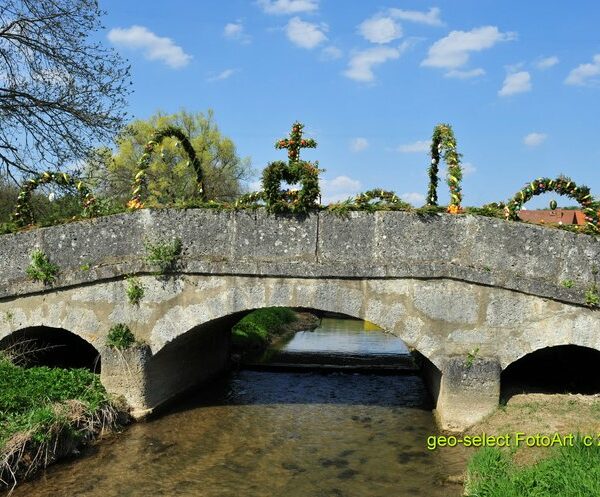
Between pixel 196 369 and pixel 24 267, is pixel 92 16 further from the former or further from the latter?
pixel 196 369

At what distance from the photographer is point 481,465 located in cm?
521

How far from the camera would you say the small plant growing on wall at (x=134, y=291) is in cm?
769

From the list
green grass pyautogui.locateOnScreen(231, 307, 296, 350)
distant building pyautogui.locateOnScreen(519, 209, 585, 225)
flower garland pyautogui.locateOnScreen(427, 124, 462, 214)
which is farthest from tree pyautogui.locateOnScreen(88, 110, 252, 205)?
flower garland pyautogui.locateOnScreen(427, 124, 462, 214)

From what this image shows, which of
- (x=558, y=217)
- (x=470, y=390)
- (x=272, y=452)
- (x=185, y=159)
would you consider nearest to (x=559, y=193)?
(x=558, y=217)

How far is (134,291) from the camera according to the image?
7688mm

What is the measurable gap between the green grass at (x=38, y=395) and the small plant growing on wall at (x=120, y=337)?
604mm

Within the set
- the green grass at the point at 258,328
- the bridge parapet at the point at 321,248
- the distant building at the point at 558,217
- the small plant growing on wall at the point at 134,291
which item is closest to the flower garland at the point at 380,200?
the bridge parapet at the point at 321,248

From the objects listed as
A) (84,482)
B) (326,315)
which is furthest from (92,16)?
(326,315)

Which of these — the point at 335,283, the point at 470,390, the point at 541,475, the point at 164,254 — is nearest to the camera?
the point at 541,475

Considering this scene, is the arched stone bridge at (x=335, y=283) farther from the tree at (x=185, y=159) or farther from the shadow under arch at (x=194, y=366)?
the tree at (x=185, y=159)

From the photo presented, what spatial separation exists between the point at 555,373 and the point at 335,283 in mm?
4061

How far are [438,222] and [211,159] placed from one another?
28194mm

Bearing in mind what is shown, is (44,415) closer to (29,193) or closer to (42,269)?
(42,269)

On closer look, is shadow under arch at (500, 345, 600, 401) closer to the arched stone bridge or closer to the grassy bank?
the arched stone bridge
